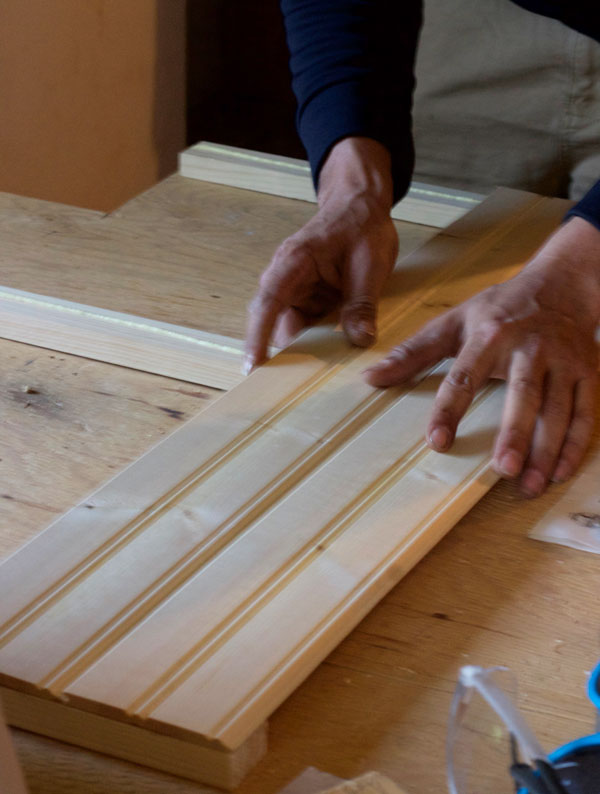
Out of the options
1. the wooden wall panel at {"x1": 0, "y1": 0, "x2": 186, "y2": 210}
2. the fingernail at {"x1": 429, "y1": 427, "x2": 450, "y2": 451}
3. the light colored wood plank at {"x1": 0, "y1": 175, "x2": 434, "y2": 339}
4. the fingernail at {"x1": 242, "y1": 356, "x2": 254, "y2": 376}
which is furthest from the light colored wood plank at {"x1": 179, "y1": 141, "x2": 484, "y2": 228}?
the wooden wall panel at {"x1": 0, "y1": 0, "x2": 186, "y2": 210}

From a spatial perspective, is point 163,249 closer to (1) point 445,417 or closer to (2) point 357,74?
(2) point 357,74

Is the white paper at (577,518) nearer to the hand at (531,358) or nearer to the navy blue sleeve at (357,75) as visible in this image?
the hand at (531,358)

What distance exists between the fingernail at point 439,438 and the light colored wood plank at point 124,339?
0.31m

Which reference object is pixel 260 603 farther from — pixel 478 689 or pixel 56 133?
pixel 56 133

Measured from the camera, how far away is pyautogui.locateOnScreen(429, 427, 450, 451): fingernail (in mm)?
1116

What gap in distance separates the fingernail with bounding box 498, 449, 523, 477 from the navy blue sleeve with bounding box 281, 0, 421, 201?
0.75 meters

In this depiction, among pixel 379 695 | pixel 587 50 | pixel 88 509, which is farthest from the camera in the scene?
pixel 587 50

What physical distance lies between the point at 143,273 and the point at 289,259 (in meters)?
0.26

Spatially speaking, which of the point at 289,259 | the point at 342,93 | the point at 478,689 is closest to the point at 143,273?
the point at 289,259

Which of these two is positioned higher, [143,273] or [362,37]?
[362,37]

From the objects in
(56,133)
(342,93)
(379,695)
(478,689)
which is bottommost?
(56,133)

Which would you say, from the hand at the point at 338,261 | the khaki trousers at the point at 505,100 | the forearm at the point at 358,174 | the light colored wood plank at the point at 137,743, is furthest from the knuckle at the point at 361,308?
the khaki trousers at the point at 505,100

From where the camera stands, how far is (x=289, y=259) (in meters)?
1.43

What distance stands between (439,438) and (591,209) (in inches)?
18.9
